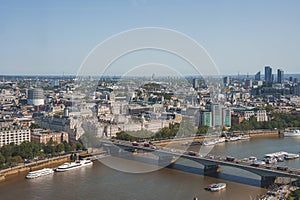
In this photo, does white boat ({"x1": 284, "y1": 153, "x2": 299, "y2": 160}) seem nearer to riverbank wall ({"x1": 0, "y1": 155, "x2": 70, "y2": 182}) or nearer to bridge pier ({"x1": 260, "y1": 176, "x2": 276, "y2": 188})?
bridge pier ({"x1": 260, "y1": 176, "x2": 276, "y2": 188})

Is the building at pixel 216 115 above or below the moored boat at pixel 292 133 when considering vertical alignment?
above

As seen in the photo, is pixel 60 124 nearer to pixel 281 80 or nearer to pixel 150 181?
pixel 150 181

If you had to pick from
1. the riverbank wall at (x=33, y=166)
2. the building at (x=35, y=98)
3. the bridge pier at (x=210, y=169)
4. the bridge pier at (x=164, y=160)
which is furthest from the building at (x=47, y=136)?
the building at (x=35, y=98)

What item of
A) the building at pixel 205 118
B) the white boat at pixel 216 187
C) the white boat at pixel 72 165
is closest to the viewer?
the white boat at pixel 216 187

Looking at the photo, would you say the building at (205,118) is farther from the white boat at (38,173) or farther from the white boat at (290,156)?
the white boat at (38,173)

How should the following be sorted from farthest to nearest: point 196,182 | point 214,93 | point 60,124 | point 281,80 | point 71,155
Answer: point 281,80
point 214,93
point 60,124
point 71,155
point 196,182

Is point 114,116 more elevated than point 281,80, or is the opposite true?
point 281,80

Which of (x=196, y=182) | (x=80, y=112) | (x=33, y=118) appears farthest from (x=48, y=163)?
(x=33, y=118)
